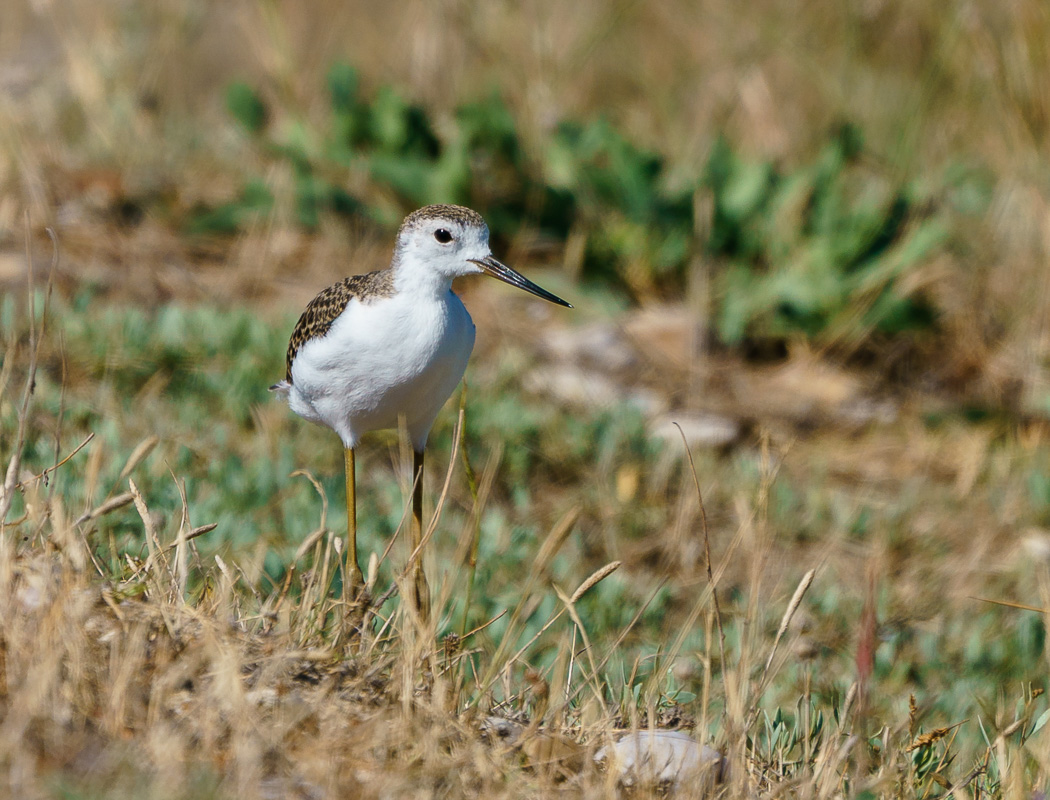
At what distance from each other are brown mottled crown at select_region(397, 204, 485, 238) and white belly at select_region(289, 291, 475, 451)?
0.19 metres

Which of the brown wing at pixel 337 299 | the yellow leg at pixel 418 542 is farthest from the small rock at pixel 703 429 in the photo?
the brown wing at pixel 337 299

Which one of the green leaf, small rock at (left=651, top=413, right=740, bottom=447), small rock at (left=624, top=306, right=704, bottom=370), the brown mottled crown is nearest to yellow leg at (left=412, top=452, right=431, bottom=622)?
the brown mottled crown

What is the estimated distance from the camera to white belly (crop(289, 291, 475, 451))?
2986 mm

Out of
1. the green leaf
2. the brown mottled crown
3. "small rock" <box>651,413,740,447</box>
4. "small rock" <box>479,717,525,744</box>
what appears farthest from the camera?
the green leaf

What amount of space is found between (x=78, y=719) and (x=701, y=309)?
4.41 metres

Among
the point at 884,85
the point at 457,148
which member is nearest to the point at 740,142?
the point at 884,85

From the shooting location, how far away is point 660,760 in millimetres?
2559

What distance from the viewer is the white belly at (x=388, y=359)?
118 inches

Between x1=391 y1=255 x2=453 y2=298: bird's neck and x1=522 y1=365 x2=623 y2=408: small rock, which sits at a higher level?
x1=391 y1=255 x2=453 y2=298: bird's neck

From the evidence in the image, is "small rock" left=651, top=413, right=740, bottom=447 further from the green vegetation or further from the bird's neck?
the bird's neck

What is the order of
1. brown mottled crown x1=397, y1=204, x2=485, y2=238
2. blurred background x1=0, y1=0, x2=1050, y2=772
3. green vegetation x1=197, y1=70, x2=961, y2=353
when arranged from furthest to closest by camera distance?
1. green vegetation x1=197, y1=70, x2=961, y2=353
2. blurred background x1=0, y1=0, x2=1050, y2=772
3. brown mottled crown x1=397, y1=204, x2=485, y2=238

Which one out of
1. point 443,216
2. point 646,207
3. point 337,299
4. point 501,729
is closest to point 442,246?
point 443,216

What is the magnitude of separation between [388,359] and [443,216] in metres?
0.41

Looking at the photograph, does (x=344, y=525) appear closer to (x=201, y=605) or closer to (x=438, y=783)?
(x=201, y=605)
